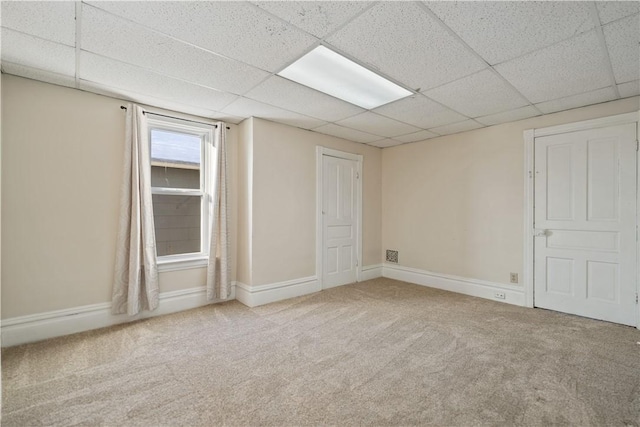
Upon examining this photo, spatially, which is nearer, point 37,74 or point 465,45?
point 465,45

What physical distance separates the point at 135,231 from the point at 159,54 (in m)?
1.78

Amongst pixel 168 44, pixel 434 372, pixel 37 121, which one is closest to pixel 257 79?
Answer: pixel 168 44

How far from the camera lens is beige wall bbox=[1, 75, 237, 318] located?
8.23 ft

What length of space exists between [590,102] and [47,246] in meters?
5.59

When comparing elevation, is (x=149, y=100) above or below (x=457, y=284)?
above

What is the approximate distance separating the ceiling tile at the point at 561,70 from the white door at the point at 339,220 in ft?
8.11

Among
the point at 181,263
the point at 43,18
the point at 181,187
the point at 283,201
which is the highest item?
the point at 43,18

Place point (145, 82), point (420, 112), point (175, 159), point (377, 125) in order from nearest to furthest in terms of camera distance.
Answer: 1. point (145, 82)
2. point (420, 112)
3. point (175, 159)
4. point (377, 125)

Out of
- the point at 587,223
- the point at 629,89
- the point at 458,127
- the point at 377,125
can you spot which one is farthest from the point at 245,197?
the point at 629,89

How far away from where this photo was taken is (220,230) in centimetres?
365

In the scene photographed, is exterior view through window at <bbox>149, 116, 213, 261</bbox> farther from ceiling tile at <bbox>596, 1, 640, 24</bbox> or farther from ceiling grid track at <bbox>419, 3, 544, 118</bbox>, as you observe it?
ceiling tile at <bbox>596, 1, 640, 24</bbox>

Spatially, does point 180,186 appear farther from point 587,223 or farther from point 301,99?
point 587,223

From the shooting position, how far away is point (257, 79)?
100 inches

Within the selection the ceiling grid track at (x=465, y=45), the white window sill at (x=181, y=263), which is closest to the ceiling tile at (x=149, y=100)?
the white window sill at (x=181, y=263)
